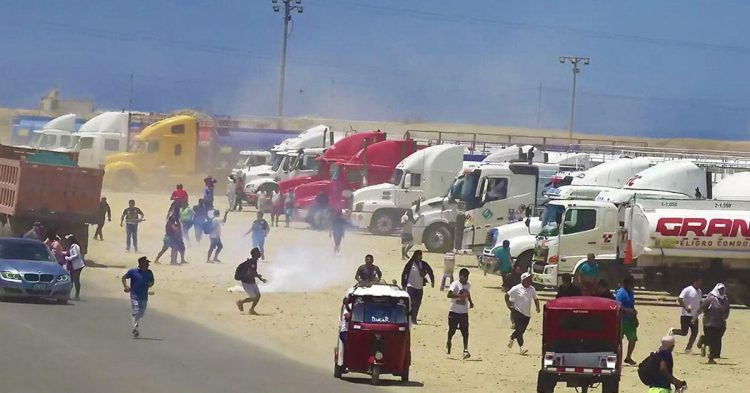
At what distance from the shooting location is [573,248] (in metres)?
35.5

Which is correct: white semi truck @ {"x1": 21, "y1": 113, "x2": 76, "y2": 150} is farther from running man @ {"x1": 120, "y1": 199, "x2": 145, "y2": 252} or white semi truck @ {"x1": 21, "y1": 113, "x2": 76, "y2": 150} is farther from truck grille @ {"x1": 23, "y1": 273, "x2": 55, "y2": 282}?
truck grille @ {"x1": 23, "y1": 273, "x2": 55, "y2": 282}

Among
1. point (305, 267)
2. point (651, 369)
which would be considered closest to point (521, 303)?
point (651, 369)

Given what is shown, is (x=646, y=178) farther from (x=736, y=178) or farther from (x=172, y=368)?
(x=172, y=368)

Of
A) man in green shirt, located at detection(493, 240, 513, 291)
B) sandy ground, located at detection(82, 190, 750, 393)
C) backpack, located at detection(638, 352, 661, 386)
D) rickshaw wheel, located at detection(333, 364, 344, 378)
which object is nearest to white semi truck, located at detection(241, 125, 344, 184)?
sandy ground, located at detection(82, 190, 750, 393)

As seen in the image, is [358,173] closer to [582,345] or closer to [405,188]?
[405,188]

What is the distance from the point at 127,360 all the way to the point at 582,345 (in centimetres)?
666

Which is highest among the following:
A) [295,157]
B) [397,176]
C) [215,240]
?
[295,157]

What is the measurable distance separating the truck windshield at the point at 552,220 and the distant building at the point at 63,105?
110638 millimetres

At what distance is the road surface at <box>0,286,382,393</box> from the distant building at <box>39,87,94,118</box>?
388ft

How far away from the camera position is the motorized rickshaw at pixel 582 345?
19.9 meters

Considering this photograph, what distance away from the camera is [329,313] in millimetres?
30344

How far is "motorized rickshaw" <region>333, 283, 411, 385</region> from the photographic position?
20.5m

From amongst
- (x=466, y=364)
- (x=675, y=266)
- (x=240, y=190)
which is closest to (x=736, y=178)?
(x=675, y=266)

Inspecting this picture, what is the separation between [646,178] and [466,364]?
56.5 feet
